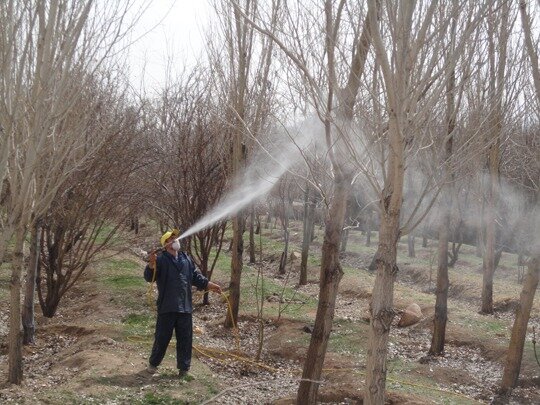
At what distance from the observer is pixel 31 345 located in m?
8.62

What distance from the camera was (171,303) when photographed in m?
7.22

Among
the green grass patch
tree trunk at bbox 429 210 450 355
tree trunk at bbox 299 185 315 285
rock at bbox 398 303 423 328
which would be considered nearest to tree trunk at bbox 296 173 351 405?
the green grass patch

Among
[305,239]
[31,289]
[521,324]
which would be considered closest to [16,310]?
[31,289]

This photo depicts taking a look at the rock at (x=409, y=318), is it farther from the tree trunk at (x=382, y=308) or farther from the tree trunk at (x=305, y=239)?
the tree trunk at (x=382, y=308)

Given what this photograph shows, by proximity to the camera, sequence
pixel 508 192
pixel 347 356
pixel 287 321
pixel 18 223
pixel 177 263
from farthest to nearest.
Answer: pixel 508 192 → pixel 287 321 → pixel 347 356 → pixel 177 263 → pixel 18 223

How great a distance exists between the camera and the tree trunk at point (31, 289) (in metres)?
8.16

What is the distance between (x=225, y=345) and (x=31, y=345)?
2.82m

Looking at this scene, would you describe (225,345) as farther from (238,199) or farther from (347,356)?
(238,199)

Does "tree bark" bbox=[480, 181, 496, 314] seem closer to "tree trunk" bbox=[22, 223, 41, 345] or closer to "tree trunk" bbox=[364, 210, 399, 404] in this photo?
"tree trunk" bbox=[22, 223, 41, 345]

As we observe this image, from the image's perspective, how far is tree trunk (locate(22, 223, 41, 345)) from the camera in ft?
26.8

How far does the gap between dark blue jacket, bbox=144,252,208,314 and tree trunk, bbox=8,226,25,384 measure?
4.85ft

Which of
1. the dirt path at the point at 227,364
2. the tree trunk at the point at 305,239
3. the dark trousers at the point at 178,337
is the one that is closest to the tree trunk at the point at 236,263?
the dirt path at the point at 227,364

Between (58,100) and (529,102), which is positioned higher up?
(529,102)

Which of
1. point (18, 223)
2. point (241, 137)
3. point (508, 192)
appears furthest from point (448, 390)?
point (508, 192)
